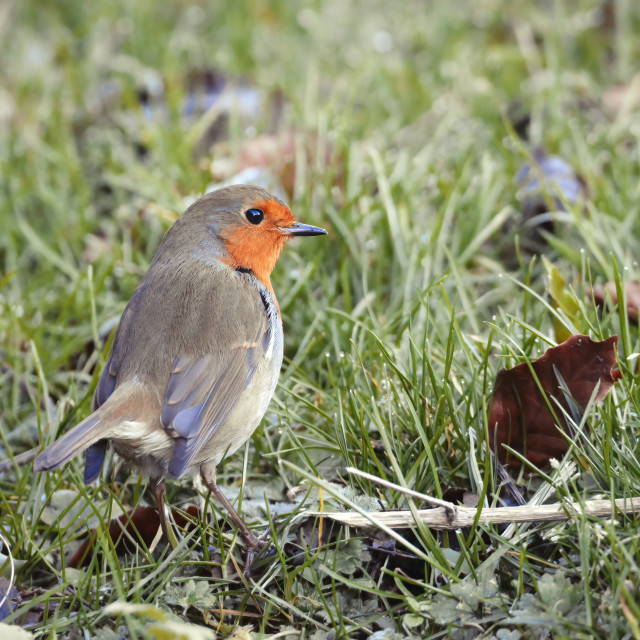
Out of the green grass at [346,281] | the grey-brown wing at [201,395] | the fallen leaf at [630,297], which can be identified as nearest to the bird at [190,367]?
the grey-brown wing at [201,395]

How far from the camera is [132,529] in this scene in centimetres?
271

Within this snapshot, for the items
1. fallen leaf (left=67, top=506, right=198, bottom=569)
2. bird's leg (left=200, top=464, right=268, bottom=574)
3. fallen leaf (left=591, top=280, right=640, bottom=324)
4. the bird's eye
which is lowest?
fallen leaf (left=67, top=506, right=198, bottom=569)

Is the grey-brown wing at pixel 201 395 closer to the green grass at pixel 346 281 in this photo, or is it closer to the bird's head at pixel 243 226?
the green grass at pixel 346 281

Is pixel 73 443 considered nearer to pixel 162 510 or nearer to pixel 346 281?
pixel 162 510

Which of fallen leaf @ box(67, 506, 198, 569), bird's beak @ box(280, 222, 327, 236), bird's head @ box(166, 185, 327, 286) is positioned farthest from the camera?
bird's beak @ box(280, 222, 327, 236)

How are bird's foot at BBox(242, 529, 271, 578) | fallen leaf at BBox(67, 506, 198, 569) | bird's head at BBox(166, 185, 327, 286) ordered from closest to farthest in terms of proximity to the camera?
1. bird's foot at BBox(242, 529, 271, 578)
2. fallen leaf at BBox(67, 506, 198, 569)
3. bird's head at BBox(166, 185, 327, 286)

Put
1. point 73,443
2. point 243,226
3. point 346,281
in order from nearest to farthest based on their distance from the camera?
point 73,443 → point 243,226 → point 346,281

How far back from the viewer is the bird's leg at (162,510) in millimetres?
2551

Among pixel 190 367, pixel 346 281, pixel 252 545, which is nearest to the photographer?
pixel 252 545

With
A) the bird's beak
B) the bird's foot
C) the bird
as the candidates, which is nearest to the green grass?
the bird's foot

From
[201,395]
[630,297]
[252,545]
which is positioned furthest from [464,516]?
[630,297]

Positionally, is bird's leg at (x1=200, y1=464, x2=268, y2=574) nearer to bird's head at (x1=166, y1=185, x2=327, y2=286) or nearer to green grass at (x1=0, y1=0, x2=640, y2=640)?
green grass at (x1=0, y1=0, x2=640, y2=640)

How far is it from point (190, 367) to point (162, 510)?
1.44ft

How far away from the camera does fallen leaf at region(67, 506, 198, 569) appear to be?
265cm
